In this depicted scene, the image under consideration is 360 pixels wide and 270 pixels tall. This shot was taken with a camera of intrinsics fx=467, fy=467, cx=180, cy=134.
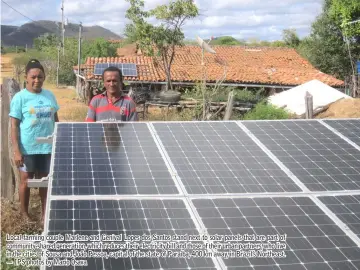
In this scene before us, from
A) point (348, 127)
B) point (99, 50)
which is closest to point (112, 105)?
point (348, 127)

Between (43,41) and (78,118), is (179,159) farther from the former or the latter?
(43,41)

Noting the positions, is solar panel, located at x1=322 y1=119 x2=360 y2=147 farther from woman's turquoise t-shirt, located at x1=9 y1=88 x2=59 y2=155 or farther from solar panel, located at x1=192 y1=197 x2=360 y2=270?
woman's turquoise t-shirt, located at x1=9 y1=88 x2=59 y2=155

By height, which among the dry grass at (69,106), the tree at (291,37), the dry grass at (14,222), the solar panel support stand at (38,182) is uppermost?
the tree at (291,37)

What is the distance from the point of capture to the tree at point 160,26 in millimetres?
22719

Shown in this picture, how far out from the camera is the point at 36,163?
18.4ft

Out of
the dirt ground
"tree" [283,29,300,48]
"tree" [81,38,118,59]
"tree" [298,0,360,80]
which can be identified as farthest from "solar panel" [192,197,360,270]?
"tree" [283,29,300,48]

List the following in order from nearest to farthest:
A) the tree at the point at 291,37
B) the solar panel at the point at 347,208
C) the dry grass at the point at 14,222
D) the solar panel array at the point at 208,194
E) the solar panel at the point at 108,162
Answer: the solar panel array at the point at 208,194, the solar panel at the point at 347,208, the solar panel at the point at 108,162, the dry grass at the point at 14,222, the tree at the point at 291,37

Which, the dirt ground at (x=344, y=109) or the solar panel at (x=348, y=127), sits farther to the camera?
the dirt ground at (x=344, y=109)

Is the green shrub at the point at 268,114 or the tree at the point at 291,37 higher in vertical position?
the tree at the point at 291,37

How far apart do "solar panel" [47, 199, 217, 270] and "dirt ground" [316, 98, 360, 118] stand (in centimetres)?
1453

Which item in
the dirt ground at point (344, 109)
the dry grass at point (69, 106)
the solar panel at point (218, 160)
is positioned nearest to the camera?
the solar panel at point (218, 160)

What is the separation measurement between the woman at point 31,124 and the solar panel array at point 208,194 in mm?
1305

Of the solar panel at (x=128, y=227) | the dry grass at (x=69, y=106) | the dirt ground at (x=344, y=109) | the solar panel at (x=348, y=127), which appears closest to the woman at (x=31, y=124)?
the solar panel at (x=128, y=227)

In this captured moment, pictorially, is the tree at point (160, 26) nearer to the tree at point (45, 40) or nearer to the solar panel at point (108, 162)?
the solar panel at point (108, 162)
